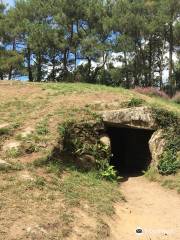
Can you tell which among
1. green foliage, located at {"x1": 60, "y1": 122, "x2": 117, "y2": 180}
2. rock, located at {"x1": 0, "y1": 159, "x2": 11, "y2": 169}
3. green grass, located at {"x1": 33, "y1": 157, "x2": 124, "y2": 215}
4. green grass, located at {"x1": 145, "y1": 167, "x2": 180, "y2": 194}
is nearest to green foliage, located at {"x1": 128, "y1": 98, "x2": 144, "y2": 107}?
green foliage, located at {"x1": 60, "y1": 122, "x2": 117, "y2": 180}

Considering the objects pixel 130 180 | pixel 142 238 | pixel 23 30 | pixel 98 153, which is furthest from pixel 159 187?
pixel 23 30

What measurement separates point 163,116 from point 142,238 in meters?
6.65

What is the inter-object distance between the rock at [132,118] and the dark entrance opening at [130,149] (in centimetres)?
61

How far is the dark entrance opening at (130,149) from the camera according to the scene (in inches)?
689

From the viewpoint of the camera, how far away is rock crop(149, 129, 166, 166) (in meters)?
16.0

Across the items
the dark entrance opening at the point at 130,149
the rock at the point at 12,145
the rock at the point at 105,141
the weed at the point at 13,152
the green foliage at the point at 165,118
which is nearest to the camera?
the weed at the point at 13,152

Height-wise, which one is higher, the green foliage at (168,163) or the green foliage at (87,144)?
the green foliage at (87,144)

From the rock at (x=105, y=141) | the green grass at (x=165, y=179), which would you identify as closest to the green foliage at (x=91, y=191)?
the rock at (x=105, y=141)

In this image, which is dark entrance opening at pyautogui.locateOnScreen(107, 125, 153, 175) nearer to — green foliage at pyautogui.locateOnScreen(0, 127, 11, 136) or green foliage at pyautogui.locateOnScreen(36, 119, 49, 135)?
green foliage at pyautogui.locateOnScreen(36, 119, 49, 135)

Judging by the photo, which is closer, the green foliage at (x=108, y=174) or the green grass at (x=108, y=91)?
the green foliage at (x=108, y=174)

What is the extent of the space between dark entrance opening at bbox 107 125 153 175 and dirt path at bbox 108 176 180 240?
2.13 m

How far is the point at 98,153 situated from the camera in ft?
50.1

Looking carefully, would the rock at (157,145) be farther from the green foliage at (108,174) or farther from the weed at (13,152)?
the weed at (13,152)

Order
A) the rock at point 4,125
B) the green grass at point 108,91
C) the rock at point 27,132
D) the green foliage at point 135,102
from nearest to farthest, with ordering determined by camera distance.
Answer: the rock at point 27,132
the rock at point 4,125
the green foliage at point 135,102
the green grass at point 108,91
